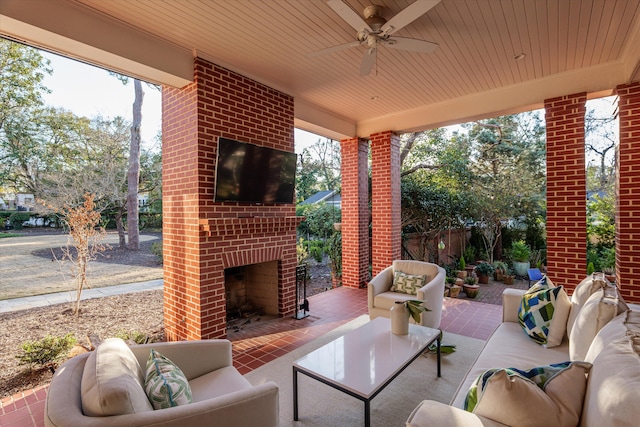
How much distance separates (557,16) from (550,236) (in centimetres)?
258

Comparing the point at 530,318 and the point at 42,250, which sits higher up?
the point at 42,250

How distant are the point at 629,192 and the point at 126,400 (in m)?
4.92

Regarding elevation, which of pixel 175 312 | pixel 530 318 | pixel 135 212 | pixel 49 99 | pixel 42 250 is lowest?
pixel 175 312

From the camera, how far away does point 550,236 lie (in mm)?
3963

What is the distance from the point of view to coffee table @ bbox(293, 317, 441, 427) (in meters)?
1.87

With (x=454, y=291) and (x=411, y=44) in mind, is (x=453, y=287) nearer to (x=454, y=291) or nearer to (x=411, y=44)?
(x=454, y=291)

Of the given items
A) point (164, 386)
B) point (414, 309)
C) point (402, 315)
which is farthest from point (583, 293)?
point (164, 386)

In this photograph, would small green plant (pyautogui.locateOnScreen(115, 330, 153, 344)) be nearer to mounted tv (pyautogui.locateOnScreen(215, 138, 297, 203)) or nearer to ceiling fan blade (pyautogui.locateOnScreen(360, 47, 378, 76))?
mounted tv (pyautogui.locateOnScreen(215, 138, 297, 203))

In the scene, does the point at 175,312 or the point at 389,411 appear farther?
the point at 175,312

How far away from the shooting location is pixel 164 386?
4.76ft

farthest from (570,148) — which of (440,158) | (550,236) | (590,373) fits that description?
(440,158)

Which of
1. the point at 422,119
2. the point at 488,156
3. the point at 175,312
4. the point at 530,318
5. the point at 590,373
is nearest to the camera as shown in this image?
the point at 590,373

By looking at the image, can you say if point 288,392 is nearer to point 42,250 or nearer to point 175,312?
point 175,312

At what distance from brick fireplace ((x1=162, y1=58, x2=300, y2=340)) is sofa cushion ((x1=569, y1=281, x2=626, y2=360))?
9.92 ft
